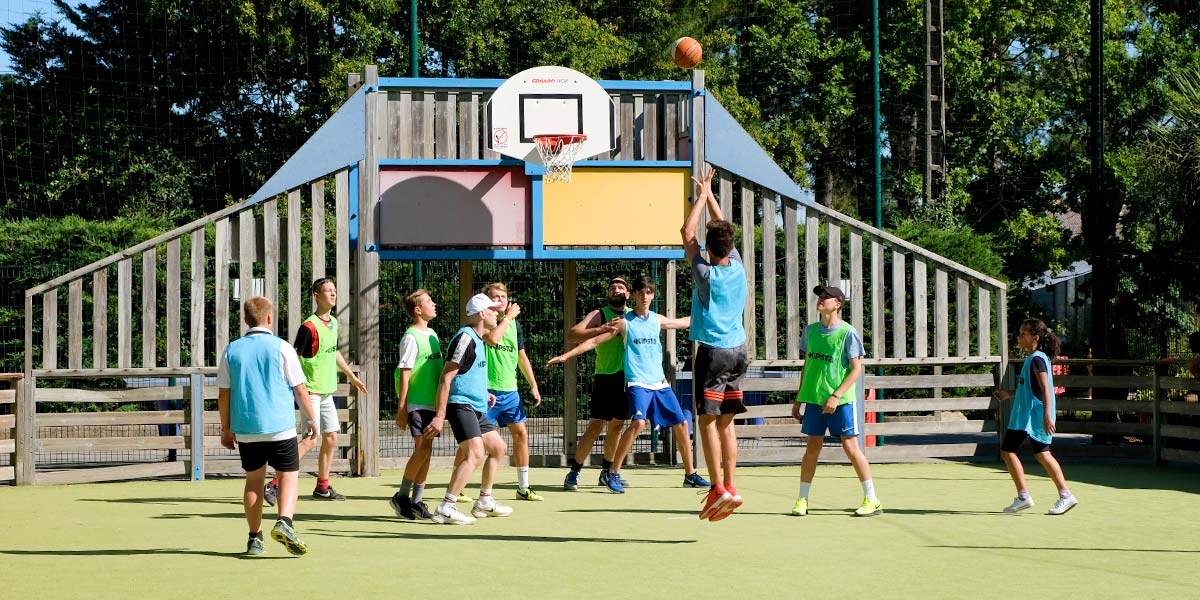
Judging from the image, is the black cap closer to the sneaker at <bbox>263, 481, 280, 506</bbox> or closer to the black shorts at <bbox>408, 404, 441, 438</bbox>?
the black shorts at <bbox>408, 404, 441, 438</bbox>

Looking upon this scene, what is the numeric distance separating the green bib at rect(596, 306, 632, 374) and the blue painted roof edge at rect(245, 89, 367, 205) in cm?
344

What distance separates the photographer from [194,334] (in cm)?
1380

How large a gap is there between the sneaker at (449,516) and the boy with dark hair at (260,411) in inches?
69.1

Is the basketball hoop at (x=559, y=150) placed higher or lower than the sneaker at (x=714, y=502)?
higher

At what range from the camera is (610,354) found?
12.9 m

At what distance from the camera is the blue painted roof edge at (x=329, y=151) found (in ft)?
46.7

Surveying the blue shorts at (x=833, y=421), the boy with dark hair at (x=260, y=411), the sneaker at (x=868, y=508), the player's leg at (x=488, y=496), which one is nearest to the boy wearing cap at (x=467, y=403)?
the player's leg at (x=488, y=496)

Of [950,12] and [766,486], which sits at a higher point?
[950,12]

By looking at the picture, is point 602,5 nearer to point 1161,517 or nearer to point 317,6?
point 317,6

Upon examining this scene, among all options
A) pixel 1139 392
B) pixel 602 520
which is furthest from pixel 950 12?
pixel 602 520

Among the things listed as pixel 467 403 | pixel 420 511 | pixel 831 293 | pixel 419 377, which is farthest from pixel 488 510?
pixel 831 293

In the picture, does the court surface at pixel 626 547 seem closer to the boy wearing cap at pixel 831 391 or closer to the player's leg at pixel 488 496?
the player's leg at pixel 488 496

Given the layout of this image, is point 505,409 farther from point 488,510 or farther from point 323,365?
point 323,365

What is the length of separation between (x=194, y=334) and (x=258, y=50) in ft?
53.1
